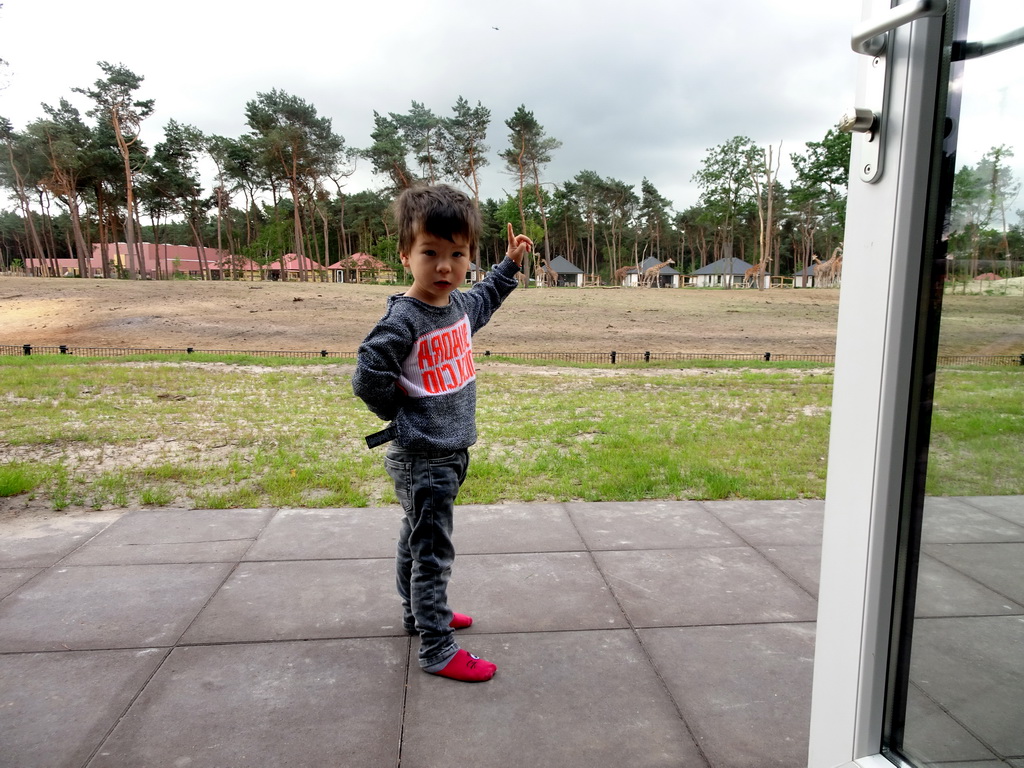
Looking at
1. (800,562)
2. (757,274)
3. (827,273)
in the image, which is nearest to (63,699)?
(800,562)

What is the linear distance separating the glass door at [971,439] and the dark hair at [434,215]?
121 centimetres

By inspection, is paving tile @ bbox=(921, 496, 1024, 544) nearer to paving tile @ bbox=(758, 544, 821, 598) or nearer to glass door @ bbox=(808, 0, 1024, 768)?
glass door @ bbox=(808, 0, 1024, 768)

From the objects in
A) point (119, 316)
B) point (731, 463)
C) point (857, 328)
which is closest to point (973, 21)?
point (857, 328)

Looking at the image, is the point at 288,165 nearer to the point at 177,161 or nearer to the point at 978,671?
the point at 177,161

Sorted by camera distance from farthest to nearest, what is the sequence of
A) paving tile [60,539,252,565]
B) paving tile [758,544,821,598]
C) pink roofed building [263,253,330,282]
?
pink roofed building [263,253,330,282]
paving tile [60,539,252,565]
paving tile [758,544,821,598]

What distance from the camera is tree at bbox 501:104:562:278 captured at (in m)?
29.2

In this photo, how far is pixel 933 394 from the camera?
3.22 ft

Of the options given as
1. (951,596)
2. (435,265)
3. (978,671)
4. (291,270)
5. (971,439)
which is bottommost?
(978,671)

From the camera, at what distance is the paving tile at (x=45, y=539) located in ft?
8.86

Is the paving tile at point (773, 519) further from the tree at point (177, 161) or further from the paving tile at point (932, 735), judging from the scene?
the tree at point (177, 161)

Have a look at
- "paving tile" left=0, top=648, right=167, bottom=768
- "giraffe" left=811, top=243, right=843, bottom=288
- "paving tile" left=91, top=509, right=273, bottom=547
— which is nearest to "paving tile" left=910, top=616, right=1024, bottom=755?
"paving tile" left=0, top=648, right=167, bottom=768

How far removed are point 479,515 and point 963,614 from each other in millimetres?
2429

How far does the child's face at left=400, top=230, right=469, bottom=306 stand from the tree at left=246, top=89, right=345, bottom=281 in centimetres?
3347

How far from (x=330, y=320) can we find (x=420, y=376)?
1731 centimetres
